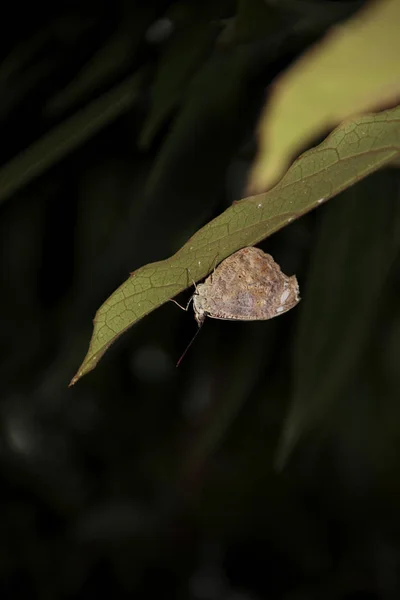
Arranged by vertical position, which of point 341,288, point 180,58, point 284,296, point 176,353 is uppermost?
point 180,58

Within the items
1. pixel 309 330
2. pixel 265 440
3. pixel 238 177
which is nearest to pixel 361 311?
pixel 309 330

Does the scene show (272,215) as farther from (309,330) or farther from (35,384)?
(35,384)

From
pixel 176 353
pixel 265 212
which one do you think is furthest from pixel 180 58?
pixel 176 353

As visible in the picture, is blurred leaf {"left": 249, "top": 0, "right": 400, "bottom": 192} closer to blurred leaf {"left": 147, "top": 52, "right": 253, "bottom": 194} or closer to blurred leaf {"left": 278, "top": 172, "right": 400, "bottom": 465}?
blurred leaf {"left": 147, "top": 52, "right": 253, "bottom": 194}

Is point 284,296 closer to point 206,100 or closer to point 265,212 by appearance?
point 265,212

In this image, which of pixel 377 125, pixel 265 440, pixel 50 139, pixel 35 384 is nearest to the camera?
pixel 377 125

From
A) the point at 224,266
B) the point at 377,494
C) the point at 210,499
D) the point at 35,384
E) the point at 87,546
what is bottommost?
the point at 377,494
